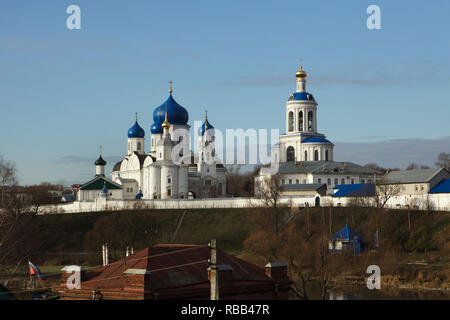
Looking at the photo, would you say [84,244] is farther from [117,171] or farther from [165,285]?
[165,285]

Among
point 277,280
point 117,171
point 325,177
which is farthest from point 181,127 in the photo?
point 277,280

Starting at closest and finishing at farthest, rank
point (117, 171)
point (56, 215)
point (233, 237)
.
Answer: point (233, 237) < point (56, 215) < point (117, 171)

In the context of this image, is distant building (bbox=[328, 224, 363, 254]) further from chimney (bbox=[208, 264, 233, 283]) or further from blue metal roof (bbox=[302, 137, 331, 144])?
blue metal roof (bbox=[302, 137, 331, 144])

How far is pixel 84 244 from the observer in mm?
54344

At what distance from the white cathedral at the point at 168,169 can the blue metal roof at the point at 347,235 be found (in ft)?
71.3

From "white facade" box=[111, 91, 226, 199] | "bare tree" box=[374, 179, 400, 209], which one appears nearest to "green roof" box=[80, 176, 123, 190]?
"white facade" box=[111, 91, 226, 199]

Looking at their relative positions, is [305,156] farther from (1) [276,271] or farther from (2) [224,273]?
(2) [224,273]

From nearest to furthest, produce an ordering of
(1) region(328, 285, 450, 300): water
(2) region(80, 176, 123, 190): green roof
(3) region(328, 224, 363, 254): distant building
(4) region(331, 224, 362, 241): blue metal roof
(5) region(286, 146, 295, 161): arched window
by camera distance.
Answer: (1) region(328, 285, 450, 300): water
(3) region(328, 224, 363, 254): distant building
(4) region(331, 224, 362, 241): blue metal roof
(2) region(80, 176, 123, 190): green roof
(5) region(286, 146, 295, 161): arched window

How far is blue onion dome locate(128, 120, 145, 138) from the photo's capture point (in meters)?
74.9

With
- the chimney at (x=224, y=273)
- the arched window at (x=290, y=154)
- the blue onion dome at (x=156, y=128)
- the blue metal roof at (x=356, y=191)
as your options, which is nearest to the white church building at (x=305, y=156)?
the arched window at (x=290, y=154)

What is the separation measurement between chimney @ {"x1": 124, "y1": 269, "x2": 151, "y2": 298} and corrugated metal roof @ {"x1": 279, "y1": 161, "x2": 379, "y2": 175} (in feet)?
167

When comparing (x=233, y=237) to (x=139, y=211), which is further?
(x=139, y=211)

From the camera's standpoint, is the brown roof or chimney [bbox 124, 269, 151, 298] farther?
the brown roof

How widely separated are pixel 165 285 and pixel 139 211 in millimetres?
39170
